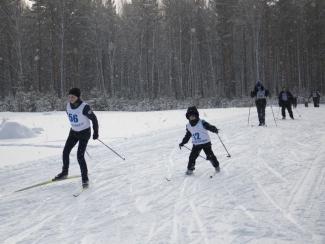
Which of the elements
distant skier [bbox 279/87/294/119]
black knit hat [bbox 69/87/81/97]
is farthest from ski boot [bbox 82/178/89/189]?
distant skier [bbox 279/87/294/119]

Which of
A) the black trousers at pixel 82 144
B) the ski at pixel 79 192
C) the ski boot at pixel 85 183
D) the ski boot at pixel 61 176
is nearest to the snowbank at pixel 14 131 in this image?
the ski boot at pixel 61 176

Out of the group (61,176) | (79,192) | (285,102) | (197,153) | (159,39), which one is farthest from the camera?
(159,39)

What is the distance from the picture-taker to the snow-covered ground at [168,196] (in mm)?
5355

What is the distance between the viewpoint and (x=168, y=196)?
7191mm

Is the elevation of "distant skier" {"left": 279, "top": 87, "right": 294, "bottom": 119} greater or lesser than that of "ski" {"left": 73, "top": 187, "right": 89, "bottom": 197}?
greater

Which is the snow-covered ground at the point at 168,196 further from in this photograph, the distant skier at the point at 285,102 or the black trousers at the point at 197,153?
the distant skier at the point at 285,102

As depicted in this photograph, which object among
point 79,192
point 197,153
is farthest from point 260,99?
point 79,192

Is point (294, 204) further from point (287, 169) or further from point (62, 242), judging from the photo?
point (62, 242)

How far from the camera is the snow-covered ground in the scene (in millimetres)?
5355

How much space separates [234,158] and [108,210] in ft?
16.3

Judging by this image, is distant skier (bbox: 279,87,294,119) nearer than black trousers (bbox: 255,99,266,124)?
No

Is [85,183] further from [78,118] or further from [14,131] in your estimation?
[14,131]

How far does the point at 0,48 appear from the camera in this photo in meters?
45.2

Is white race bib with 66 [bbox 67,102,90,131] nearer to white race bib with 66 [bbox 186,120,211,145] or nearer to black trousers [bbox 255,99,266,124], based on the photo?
white race bib with 66 [bbox 186,120,211,145]
